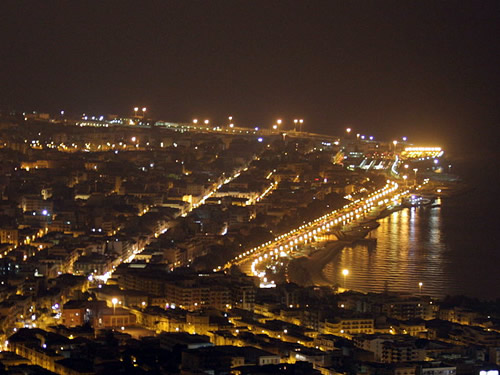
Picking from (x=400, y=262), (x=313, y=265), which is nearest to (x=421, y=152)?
(x=400, y=262)

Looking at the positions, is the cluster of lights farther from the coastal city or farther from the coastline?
the coastline

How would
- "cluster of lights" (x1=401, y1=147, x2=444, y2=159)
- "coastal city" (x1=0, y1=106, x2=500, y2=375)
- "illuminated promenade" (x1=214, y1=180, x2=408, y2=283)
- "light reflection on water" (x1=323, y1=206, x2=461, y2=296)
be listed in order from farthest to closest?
"cluster of lights" (x1=401, y1=147, x2=444, y2=159) < "illuminated promenade" (x1=214, y1=180, x2=408, y2=283) < "light reflection on water" (x1=323, y1=206, x2=461, y2=296) < "coastal city" (x1=0, y1=106, x2=500, y2=375)

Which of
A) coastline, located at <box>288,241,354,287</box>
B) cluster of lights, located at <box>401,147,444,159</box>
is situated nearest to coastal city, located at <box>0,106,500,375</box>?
coastline, located at <box>288,241,354,287</box>

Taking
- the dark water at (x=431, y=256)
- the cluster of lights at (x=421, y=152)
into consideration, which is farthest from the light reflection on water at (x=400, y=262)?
the cluster of lights at (x=421, y=152)

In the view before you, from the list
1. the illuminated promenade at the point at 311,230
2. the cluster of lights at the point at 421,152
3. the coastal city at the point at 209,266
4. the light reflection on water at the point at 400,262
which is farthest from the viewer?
the cluster of lights at the point at 421,152

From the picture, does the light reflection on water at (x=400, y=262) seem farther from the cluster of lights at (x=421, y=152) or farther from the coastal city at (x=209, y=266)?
the cluster of lights at (x=421, y=152)

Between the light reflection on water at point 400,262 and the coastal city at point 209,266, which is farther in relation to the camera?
the light reflection on water at point 400,262
